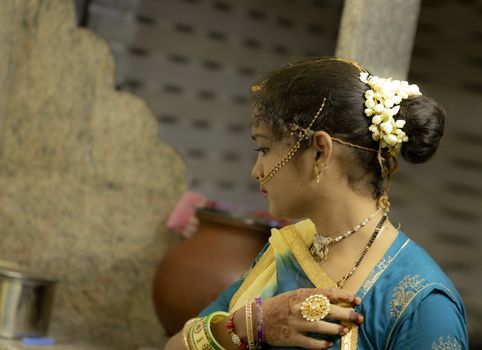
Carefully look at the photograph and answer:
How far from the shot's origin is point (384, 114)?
2592 millimetres

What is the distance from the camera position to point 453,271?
7.58 metres

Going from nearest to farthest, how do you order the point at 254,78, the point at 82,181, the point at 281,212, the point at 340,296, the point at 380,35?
the point at 340,296 → the point at 281,212 → the point at 380,35 → the point at 82,181 → the point at 254,78

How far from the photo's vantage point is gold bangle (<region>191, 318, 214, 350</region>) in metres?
2.79

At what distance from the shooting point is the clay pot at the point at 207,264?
15.7ft

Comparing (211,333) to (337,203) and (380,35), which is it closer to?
(337,203)

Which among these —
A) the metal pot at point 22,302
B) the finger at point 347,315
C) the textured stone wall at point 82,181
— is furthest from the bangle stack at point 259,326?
the textured stone wall at point 82,181

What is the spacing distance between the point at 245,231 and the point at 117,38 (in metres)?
1.88

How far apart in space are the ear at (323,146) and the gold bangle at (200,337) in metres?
0.58

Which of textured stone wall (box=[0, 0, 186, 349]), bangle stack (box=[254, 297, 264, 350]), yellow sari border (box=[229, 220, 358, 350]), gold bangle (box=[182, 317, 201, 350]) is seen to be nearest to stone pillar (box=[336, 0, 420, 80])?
textured stone wall (box=[0, 0, 186, 349])

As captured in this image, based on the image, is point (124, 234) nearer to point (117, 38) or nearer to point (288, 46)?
point (117, 38)

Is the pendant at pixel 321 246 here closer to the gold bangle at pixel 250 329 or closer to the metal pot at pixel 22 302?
the gold bangle at pixel 250 329

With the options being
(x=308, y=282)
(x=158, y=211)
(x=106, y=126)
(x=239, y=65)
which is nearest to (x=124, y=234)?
(x=158, y=211)

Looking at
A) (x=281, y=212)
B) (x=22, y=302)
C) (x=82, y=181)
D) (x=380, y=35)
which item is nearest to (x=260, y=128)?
(x=281, y=212)

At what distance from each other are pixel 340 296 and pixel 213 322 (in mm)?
462
